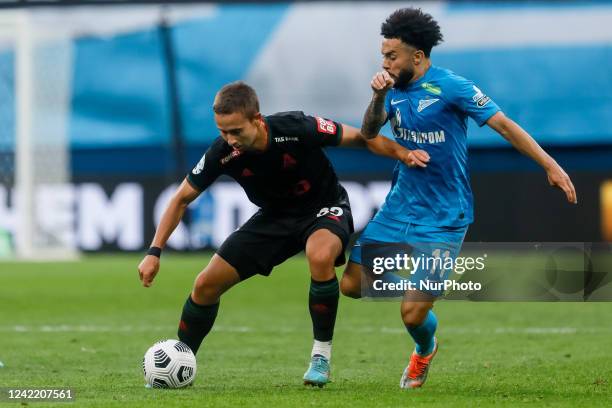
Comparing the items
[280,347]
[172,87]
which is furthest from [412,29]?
[172,87]

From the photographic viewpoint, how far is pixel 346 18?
66.5 feet

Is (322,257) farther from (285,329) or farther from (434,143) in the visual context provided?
(285,329)

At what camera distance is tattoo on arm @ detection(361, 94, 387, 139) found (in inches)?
296

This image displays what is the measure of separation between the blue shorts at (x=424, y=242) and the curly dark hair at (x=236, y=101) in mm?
1143

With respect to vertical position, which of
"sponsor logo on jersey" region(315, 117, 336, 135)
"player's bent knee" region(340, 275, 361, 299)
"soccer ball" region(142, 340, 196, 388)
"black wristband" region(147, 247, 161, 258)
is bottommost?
"soccer ball" region(142, 340, 196, 388)

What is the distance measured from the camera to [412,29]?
25.3 feet

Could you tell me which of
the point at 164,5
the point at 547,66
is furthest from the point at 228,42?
the point at 547,66

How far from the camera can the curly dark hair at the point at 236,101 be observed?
7.19 m

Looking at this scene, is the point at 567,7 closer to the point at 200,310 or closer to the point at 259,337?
the point at 259,337

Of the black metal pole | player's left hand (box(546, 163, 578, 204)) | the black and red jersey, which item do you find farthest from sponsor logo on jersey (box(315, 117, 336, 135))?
the black metal pole

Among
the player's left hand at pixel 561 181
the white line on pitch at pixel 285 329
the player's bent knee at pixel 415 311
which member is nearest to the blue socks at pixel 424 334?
the player's bent knee at pixel 415 311

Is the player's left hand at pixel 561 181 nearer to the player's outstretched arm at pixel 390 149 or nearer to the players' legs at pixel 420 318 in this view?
the player's outstretched arm at pixel 390 149

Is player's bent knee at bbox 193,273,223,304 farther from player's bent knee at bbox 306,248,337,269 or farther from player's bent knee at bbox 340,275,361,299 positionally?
player's bent knee at bbox 340,275,361,299

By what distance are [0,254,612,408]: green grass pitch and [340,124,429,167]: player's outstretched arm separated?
4.28ft
